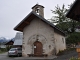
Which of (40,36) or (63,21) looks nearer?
(40,36)

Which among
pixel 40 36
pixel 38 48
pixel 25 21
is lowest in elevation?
pixel 38 48

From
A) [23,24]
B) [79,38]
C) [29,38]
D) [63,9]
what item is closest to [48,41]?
[29,38]

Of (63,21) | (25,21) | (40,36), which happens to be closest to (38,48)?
(40,36)

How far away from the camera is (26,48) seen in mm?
24547

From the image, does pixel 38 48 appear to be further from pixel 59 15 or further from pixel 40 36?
pixel 59 15

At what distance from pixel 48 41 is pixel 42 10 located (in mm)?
6159

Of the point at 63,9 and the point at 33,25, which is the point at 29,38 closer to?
the point at 33,25

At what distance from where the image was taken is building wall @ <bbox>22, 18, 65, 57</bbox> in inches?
917

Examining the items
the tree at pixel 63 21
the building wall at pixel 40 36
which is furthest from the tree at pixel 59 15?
the building wall at pixel 40 36

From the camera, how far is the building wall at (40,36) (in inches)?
917

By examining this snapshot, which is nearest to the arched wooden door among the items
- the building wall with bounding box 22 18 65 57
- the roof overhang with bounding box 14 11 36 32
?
the building wall with bounding box 22 18 65 57

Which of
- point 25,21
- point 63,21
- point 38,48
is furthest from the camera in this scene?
point 63,21

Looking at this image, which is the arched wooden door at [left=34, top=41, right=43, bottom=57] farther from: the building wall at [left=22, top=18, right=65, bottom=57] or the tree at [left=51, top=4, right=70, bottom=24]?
the tree at [left=51, top=4, right=70, bottom=24]

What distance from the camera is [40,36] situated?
24.0 m
